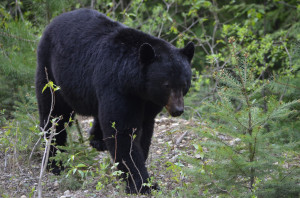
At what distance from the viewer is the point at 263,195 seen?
3645 mm

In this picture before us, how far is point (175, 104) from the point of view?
4.38m

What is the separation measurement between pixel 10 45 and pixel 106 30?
97.2 inches

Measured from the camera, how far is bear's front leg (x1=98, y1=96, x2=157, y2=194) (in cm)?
447

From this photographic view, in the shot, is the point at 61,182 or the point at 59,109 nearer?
the point at 61,182

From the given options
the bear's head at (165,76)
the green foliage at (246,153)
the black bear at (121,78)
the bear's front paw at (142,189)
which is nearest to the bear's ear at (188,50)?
the black bear at (121,78)

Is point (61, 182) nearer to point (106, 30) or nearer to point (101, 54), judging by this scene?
point (101, 54)

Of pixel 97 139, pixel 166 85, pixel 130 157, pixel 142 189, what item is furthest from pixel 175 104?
pixel 97 139

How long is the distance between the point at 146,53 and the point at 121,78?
0.39 m

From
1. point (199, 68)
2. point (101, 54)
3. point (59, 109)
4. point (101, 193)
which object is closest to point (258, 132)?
point (101, 193)

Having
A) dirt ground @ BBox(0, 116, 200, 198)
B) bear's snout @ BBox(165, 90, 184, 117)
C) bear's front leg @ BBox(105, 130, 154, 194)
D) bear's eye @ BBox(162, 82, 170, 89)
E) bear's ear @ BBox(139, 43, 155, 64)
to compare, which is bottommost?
dirt ground @ BBox(0, 116, 200, 198)

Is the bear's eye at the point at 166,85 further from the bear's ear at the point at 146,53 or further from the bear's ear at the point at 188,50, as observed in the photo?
the bear's ear at the point at 188,50

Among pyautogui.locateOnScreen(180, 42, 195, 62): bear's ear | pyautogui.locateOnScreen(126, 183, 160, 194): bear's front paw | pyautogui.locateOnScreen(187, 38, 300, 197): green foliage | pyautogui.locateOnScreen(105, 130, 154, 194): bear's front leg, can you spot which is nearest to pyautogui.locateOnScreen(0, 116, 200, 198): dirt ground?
pyautogui.locateOnScreen(126, 183, 160, 194): bear's front paw

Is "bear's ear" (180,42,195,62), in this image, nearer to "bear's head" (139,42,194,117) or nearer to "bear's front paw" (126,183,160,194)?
"bear's head" (139,42,194,117)

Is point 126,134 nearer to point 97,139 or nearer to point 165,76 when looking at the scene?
point 165,76
